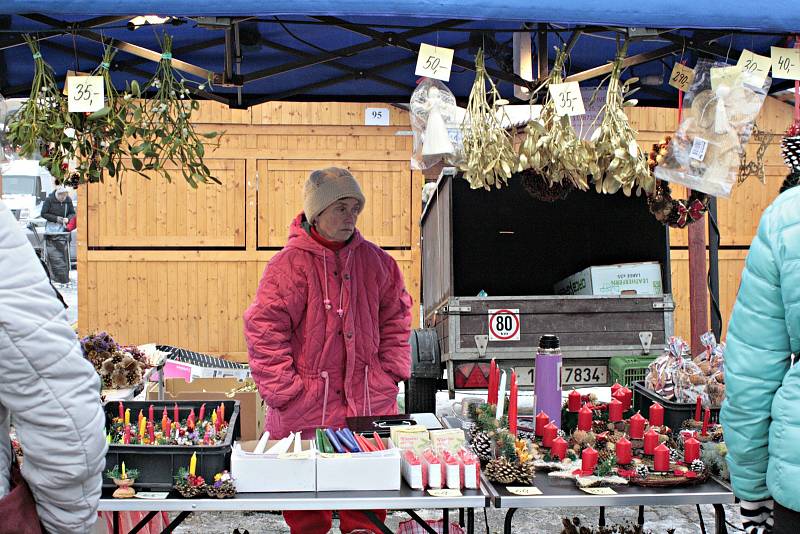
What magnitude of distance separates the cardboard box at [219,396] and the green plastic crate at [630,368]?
241cm

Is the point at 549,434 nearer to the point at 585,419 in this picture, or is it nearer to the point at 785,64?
the point at 585,419

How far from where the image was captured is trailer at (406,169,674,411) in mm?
5852

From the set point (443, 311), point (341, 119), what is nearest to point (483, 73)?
point (443, 311)

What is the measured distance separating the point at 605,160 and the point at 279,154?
24.1ft

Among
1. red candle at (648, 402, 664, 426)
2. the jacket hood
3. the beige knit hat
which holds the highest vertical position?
the beige knit hat

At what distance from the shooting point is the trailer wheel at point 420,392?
6309mm

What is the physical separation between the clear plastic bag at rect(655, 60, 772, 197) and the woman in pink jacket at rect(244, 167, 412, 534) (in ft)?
4.37

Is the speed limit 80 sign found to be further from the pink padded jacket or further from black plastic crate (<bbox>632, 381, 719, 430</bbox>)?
black plastic crate (<bbox>632, 381, 719, 430</bbox>)

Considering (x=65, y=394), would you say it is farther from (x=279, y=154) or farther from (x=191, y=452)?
(x=279, y=154)

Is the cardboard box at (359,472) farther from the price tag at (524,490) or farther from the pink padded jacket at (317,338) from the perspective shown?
the pink padded jacket at (317,338)

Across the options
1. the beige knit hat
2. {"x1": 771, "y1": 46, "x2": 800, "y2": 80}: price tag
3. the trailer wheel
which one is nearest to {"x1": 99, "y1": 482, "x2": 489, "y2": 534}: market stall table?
the beige knit hat

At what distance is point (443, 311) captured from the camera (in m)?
6.29

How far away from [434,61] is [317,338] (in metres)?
1.23

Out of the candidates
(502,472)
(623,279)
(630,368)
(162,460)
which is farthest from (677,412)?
(623,279)
